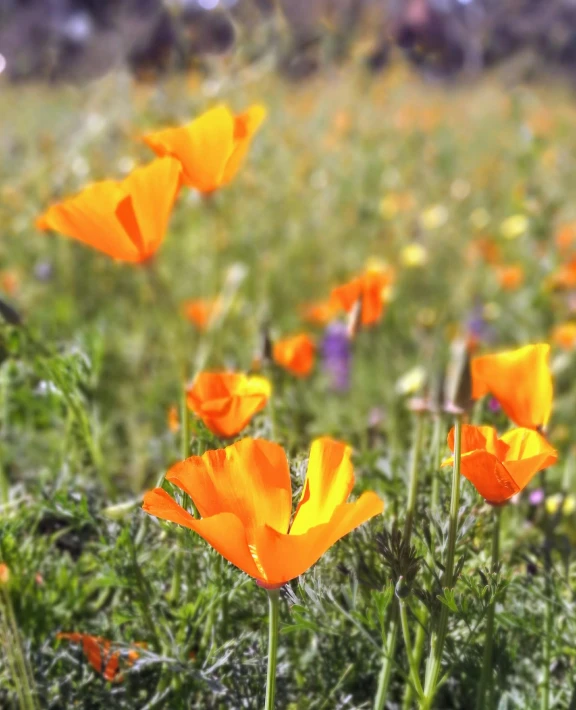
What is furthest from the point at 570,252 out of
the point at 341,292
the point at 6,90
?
the point at 6,90

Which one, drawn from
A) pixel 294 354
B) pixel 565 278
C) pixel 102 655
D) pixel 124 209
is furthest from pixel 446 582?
pixel 565 278

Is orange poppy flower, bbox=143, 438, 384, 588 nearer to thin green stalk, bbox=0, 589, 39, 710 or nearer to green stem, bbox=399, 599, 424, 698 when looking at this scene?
green stem, bbox=399, 599, 424, 698

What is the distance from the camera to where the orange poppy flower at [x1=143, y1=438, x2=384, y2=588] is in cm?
53

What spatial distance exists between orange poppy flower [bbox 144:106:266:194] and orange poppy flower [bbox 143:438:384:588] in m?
0.37

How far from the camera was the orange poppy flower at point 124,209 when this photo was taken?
0.78 m

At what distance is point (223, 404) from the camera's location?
76 centimetres

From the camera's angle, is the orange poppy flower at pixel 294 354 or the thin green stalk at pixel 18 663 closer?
the thin green stalk at pixel 18 663

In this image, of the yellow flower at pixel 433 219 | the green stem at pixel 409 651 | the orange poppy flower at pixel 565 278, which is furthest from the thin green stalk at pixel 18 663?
the yellow flower at pixel 433 219

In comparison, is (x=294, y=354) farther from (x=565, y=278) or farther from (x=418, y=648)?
(x=565, y=278)

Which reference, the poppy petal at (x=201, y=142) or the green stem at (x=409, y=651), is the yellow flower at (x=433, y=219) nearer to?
the poppy petal at (x=201, y=142)

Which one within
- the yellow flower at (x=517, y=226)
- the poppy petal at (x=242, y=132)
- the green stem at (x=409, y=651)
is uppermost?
the poppy petal at (x=242, y=132)

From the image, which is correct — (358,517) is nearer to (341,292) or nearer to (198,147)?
(198,147)

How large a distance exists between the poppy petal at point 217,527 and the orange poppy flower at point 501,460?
180mm

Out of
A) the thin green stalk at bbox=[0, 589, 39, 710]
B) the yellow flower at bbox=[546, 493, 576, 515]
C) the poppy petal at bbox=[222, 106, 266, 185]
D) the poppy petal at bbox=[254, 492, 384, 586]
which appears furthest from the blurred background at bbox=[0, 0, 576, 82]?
the yellow flower at bbox=[546, 493, 576, 515]
